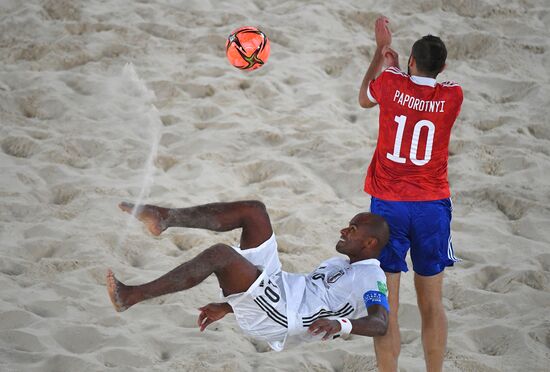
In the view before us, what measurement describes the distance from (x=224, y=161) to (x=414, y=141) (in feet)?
7.85

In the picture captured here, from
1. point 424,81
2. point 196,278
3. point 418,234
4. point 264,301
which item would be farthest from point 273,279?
point 424,81

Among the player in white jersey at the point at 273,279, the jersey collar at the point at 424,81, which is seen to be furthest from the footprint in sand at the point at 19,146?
the jersey collar at the point at 424,81

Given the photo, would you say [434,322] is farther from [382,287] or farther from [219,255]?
[219,255]

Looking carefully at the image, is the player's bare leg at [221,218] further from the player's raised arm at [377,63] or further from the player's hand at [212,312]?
the player's raised arm at [377,63]

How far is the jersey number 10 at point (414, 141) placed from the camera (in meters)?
3.73

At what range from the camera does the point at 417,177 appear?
378cm

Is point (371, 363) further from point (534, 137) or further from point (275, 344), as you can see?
point (534, 137)

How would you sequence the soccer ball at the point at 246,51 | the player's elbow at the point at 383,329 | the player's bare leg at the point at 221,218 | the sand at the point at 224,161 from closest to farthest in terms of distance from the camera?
1. the player's elbow at the point at 383,329
2. the player's bare leg at the point at 221,218
3. the sand at the point at 224,161
4. the soccer ball at the point at 246,51

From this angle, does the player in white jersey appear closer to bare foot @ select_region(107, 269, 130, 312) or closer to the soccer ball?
bare foot @ select_region(107, 269, 130, 312)

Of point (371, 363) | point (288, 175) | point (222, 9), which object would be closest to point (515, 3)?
point (222, 9)

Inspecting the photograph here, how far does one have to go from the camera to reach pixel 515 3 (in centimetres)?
790

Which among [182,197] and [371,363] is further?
[182,197]

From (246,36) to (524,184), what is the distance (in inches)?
83.6

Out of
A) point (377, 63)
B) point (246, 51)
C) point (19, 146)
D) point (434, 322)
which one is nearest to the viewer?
point (434, 322)
